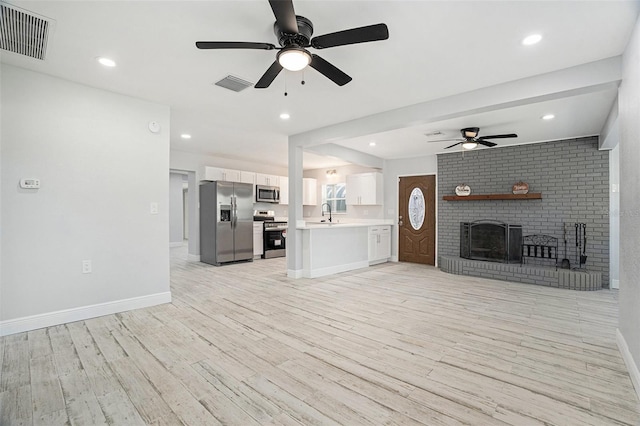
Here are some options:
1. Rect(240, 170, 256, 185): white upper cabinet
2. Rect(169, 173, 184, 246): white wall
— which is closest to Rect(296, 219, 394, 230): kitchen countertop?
Rect(240, 170, 256, 185): white upper cabinet

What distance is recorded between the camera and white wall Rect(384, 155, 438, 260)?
729 cm

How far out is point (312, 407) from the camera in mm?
1831

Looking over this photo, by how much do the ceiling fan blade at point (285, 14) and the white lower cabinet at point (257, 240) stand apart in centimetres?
605

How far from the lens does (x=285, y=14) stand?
182 cm

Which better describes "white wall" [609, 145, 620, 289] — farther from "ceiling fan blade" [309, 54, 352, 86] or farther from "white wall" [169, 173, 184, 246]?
"white wall" [169, 173, 184, 246]

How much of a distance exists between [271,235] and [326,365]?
19.0 ft

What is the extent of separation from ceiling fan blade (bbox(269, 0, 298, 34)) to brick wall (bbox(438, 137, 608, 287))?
5.69 m

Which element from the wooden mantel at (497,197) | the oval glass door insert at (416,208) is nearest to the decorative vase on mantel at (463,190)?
the wooden mantel at (497,197)

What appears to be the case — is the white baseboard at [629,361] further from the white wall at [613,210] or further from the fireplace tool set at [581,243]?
the white wall at [613,210]

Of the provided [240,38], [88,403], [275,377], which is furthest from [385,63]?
[88,403]

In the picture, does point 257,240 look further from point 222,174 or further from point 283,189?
point 222,174

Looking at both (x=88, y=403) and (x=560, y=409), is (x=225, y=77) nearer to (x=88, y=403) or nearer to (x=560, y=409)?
(x=88, y=403)

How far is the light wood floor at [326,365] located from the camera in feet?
5.87

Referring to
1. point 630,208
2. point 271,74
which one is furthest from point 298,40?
point 630,208
